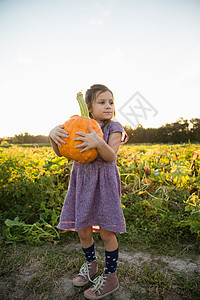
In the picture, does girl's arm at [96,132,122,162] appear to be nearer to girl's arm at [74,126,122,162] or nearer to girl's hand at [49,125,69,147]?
girl's arm at [74,126,122,162]

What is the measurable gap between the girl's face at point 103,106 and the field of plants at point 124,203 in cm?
132

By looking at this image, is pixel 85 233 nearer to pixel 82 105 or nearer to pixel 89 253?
pixel 89 253

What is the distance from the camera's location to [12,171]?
2.89 m

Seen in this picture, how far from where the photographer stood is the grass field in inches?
64.1

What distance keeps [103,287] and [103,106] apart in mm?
1351

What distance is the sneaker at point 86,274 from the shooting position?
1.66 m

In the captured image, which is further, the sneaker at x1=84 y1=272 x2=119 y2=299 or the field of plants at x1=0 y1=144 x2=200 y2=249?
the field of plants at x1=0 y1=144 x2=200 y2=249

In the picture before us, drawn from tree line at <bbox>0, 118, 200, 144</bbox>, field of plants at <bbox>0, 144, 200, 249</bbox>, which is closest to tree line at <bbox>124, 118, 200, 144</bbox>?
tree line at <bbox>0, 118, 200, 144</bbox>

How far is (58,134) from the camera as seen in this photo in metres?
1.43

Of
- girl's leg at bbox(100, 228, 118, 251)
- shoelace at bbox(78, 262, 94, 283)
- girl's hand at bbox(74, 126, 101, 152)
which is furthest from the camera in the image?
shoelace at bbox(78, 262, 94, 283)

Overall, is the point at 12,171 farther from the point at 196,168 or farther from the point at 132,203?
the point at 196,168

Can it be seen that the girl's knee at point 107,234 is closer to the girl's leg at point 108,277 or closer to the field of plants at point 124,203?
the girl's leg at point 108,277

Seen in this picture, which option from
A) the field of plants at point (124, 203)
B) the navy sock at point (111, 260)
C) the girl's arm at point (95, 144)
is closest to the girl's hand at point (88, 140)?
the girl's arm at point (95, 144)

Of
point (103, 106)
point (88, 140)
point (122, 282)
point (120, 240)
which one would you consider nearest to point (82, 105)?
point (103, 106)
